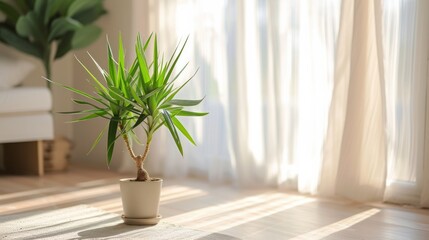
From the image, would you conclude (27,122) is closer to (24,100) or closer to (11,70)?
(24,100)

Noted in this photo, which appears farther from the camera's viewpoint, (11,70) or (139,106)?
(11,70)

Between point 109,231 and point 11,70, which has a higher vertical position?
point 11,70

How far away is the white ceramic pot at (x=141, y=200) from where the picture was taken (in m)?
2.74

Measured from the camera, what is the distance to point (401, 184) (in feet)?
10.6

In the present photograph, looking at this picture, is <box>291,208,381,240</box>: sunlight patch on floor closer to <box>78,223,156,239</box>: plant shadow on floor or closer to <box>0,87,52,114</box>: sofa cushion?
<box>78,223,156,239</box>: plant shadow on floor

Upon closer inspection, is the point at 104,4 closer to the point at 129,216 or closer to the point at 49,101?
the point at 49,101

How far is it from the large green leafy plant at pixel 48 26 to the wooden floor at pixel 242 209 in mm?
859

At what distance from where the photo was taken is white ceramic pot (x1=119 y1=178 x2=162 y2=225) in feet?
8.98

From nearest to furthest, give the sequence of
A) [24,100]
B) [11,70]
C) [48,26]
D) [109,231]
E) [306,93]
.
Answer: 1. [109,231]
2. [306,93]
3. [24,100]
4. [11,70]
5. [48,26]

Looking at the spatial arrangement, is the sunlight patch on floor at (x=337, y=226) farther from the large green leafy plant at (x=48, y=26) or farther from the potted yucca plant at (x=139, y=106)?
the large green leafy plant at (x=48, y=26)

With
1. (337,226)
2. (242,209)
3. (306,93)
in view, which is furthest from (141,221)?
(306,93)

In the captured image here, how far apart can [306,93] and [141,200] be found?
115 cm

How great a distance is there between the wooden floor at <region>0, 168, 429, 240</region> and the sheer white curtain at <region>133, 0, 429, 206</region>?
0.49 feet

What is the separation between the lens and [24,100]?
13.4 feet
